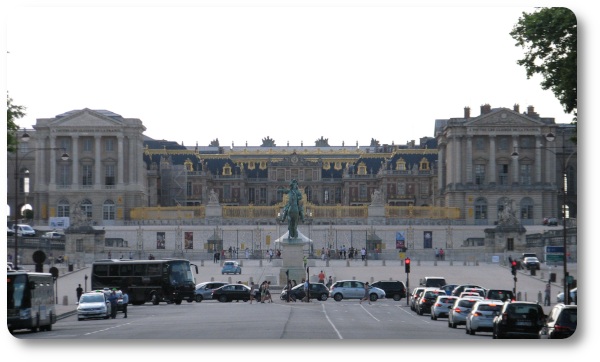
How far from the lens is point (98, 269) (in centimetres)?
7306

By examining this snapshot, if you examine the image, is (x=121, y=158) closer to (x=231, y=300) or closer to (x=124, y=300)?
(x=231, y=300)

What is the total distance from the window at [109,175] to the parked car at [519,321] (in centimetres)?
11898

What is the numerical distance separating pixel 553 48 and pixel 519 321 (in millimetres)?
8107

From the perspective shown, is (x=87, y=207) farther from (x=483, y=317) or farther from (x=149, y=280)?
(x=483, y=317)

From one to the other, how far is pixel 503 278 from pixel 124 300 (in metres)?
33.7

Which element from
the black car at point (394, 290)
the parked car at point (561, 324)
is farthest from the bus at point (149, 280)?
the parked car at point (561, 324)

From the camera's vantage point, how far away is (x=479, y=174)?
522 feet

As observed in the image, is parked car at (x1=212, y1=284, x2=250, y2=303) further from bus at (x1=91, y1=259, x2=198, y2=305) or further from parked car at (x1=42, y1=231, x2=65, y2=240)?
parked car at (x1=42, y1=231, x2=65, y2=240)

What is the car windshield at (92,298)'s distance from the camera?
186 ft

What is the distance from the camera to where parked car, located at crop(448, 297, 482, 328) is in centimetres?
4709

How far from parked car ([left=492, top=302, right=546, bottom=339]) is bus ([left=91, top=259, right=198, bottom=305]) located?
34.6 m

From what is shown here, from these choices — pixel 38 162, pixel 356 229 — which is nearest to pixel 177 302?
pixel 356 229

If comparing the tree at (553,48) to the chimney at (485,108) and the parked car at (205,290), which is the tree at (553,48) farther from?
the chimney at (485,108)

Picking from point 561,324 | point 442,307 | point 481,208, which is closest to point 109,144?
point 481,208
